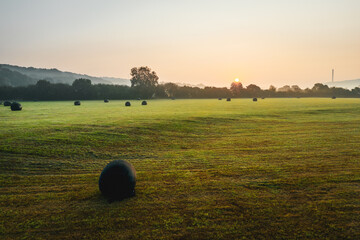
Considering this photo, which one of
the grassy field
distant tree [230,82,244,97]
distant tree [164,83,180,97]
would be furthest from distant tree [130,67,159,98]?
the grassy field

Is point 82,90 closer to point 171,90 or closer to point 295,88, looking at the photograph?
point 171,90

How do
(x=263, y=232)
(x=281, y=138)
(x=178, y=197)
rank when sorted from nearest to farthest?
(x=263, y=232) → (x=178, y=197) → (x=281, y=138)

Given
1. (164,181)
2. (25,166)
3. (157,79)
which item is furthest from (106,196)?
(157,79)

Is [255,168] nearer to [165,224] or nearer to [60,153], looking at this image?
[165,224]

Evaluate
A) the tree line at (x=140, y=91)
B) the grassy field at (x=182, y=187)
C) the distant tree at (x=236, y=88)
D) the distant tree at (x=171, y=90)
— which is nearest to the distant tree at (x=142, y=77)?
the tree line at (x=140, y=91)

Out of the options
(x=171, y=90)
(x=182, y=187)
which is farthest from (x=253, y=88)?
(x=182, y=187)

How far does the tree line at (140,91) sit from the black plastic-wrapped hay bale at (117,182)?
98375 mm

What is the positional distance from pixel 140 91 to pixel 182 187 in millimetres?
101516

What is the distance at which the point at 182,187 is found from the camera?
8656 millimetres

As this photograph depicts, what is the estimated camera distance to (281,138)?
17.4 metres

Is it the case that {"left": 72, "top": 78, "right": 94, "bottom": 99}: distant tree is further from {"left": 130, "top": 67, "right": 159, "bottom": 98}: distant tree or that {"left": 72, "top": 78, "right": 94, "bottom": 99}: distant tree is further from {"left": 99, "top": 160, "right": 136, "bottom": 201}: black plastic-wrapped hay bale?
{"left": 99, "top": 160, "right": 136, "bottom": 201}: black plastic-wrapped hay bale

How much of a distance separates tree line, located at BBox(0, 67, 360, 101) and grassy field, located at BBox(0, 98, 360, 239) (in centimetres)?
8840

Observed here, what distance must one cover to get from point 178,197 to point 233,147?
26.3 feet

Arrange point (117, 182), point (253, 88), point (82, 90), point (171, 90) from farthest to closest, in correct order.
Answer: point (253, 88) → point (171, 90) → point (82, 90) → point (117, 182)
